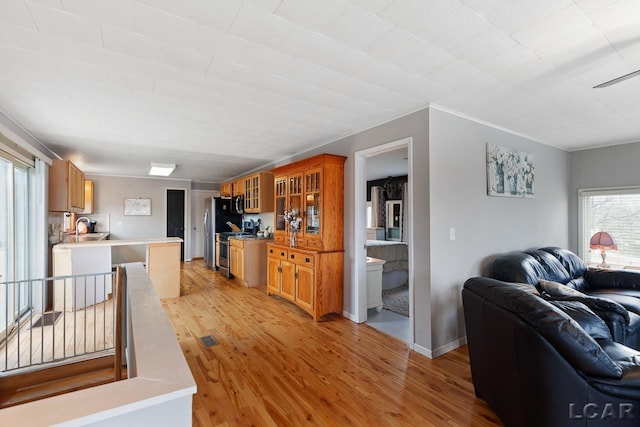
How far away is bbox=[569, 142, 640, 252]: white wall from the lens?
166 inches

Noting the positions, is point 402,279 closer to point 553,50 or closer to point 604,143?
point 604,143

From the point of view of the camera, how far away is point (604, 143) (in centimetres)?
436

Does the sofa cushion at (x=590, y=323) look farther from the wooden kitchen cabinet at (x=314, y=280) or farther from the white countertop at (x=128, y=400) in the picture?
the wooden kitchen cabinet at (x=314, y=280)

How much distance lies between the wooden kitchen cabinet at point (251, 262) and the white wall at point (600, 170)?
517 centimetres

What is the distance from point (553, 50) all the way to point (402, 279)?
408 centimetres

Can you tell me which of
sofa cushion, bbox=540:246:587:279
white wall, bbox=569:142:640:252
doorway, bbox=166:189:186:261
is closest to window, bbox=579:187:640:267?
white wall, bbox=569:142:640:252

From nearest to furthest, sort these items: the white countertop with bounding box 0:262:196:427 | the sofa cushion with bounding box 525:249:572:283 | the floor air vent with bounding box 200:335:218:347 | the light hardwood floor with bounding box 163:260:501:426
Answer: the white countertop with bounding box 0:262:196:427 < the light hardwood floor with bounding box 163:260:501:426 < the floor air vent with bounding box 200:335:218:347 < the sofa cushion with bounding box 525:249:572:283

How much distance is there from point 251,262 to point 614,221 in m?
5.74

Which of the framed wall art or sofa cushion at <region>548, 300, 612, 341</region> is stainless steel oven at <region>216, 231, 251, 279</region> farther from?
sofa cushion at <region>548, 300, 612, 341</region>

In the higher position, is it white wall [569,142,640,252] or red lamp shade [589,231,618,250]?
white wall [569,142,640,252]

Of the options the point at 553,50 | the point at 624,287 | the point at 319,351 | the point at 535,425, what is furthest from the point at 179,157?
the point at 624,287

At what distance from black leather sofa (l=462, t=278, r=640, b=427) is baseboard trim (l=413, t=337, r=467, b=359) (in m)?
0.91

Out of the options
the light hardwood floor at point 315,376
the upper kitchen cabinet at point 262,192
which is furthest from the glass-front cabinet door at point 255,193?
the light hardwood floor at point 315,376

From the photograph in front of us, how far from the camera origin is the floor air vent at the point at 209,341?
120 inches
